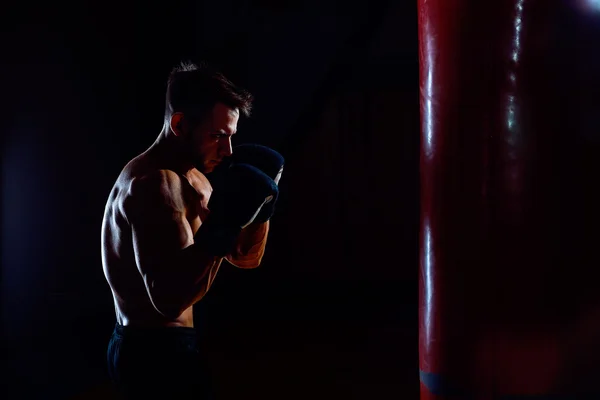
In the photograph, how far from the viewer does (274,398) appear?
3.01m

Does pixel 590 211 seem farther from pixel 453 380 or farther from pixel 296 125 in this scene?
pixel 296 125

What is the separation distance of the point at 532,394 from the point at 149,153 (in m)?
1.01

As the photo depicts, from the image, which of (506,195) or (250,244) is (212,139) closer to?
(250,244)

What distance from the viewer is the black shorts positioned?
1.35 metres

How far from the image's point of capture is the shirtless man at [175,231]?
128 cm

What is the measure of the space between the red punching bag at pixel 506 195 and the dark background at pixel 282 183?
1129mm

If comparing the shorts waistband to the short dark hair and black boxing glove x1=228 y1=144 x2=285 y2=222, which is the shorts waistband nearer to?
black boxing glove x1=228 y1=144 x2=285 y2=222

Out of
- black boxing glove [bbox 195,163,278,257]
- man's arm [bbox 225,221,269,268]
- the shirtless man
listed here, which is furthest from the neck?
man's arm [bbox 225,221,269,268]

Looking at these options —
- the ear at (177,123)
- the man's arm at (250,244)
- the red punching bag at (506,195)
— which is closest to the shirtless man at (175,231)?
the ear at (177,123)

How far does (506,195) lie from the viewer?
38.9 inches

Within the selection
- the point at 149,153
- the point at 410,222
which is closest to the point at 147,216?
the point at 149,153

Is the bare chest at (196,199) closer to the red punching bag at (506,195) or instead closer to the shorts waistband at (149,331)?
the shorts waistband at (149,331)

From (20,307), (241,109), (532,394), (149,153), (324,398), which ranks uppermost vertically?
(241,109)

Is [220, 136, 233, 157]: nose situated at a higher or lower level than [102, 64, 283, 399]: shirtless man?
higher
